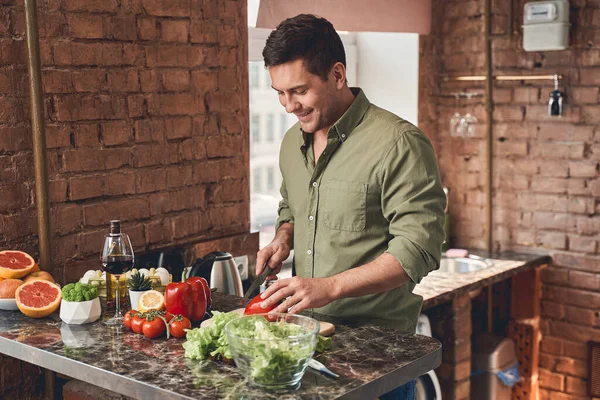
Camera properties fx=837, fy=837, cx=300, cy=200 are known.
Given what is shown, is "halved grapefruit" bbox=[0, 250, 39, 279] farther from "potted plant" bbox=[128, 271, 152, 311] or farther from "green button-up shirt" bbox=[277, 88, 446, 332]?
"green button-up shirt" bbox=[277, 88, 446, 332]

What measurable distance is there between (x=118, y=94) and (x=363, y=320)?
1.17 meters

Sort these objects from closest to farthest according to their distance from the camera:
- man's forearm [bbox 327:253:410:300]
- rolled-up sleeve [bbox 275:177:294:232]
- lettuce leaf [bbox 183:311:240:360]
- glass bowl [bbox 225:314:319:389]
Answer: glass bowl [bbox 225:314:319:389], lettuce leaf [bbox 183:311:240:360], man's forearm [bbox 327:253:410:300], rolled-up sleeve [bbox 275:177:294:232]

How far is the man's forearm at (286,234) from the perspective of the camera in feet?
8.58

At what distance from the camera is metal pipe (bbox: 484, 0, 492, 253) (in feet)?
13.7

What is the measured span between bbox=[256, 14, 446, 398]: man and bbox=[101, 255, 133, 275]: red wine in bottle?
0.41 metres

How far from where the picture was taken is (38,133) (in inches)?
102

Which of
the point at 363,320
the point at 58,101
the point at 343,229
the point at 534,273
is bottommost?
the point at 534,273

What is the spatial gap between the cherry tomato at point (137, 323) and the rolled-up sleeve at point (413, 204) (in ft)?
2.19

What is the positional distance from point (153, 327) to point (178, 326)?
0.06 m

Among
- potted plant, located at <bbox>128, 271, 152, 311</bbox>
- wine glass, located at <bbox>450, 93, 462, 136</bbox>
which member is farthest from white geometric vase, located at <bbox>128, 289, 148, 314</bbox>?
wine glass, located at <bbox>450, 93, 462, 136</bbox>

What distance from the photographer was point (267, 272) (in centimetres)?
251

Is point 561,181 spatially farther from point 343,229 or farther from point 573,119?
point 343,229

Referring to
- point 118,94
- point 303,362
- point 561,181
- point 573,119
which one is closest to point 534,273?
point 561,181

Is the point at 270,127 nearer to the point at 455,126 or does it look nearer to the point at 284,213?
the point at 455,126
